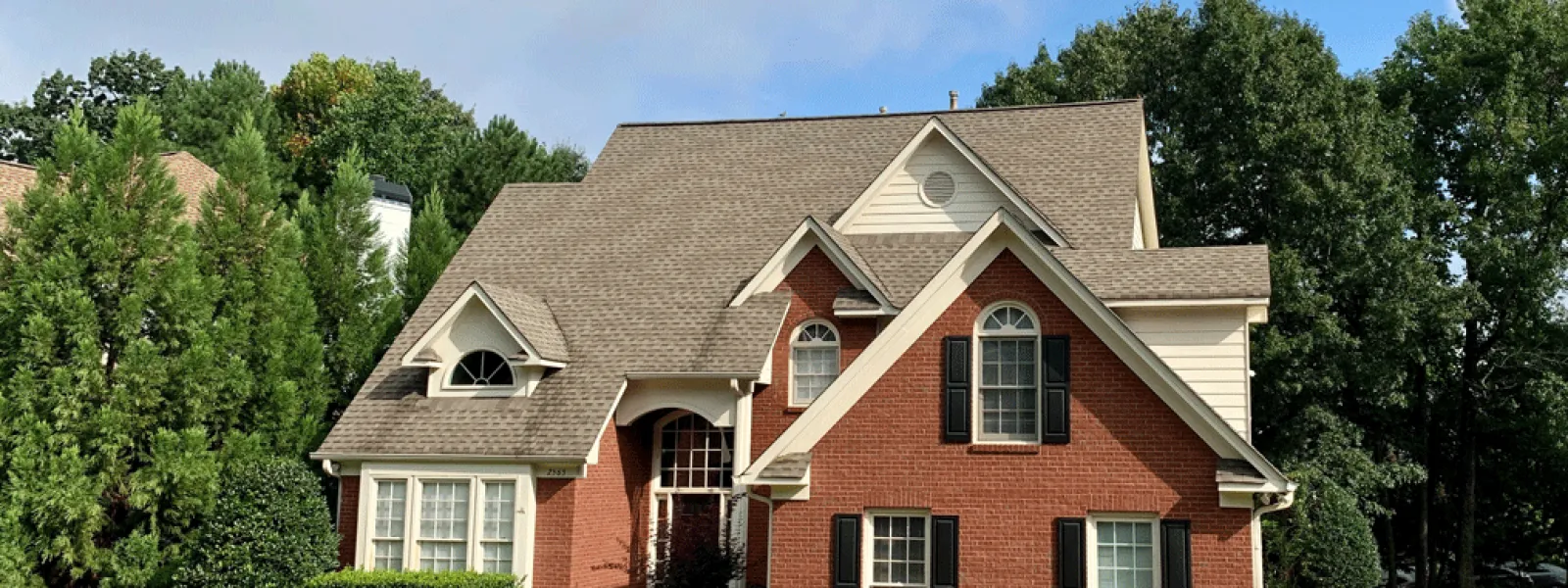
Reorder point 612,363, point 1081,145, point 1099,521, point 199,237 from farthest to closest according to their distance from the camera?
point 1081,145, point 199,237, point 612,363, point 1099,521

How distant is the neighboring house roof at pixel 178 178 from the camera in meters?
26.7

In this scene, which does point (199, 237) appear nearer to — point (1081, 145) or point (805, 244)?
point (805, 244)

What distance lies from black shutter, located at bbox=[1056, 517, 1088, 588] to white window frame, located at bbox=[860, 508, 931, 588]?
1.54 meters

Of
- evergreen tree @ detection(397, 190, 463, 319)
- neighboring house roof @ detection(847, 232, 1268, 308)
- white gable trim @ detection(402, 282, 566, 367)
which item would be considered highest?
evergreen tree @ detection(397, 190, 463, 319)

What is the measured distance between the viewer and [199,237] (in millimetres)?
22516

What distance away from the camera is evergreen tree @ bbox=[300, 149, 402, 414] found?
24594 mm

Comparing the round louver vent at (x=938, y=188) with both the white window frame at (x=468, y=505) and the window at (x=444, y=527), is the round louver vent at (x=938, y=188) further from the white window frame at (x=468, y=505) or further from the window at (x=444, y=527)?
the window at (x=444, y=527)

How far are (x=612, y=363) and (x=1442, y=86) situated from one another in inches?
963

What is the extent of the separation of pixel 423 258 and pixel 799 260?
911cm

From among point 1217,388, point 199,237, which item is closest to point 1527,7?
point 1217,388

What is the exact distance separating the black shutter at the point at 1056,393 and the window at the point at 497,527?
7.95 meters

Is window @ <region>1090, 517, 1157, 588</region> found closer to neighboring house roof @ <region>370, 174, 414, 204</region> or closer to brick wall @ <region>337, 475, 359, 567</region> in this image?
brick wall @ <region>337, 475, 359, 567</region>

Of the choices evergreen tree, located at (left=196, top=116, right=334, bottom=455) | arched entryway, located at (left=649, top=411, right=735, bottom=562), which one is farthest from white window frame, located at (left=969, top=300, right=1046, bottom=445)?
evergreen tree, located at (left=196, top=116, right=334, bottom=455)

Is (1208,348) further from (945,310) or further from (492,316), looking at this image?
(492,316)
